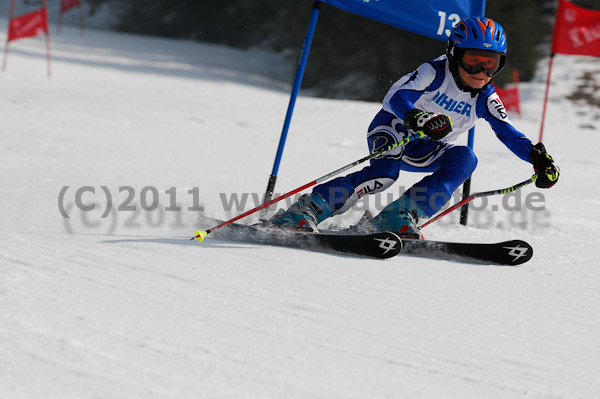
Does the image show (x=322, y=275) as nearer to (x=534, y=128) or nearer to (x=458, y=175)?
(x=458, y=175)

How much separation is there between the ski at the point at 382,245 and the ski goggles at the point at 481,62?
0.97 m

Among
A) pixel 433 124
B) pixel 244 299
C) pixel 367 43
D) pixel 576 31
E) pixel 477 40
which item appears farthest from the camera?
pixel 367 43

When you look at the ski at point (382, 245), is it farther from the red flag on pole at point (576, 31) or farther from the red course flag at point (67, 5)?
the red course flag at point (67, 5)

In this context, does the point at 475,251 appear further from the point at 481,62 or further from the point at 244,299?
the point at 244,299

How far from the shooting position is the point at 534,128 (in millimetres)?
11406

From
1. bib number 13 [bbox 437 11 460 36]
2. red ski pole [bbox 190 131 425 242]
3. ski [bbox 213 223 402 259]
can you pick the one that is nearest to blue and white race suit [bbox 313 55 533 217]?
red ski pole [bbox 190 131 425 242]

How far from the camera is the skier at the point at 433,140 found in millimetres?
3867

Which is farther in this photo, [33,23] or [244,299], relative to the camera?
[33,23]

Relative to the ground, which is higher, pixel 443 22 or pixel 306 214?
pixel 443 22

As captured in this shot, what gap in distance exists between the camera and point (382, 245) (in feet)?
11.6

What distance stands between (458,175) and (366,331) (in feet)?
5.76

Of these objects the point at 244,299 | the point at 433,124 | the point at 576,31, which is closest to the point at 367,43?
the point at 576,31

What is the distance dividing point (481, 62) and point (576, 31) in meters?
5.91

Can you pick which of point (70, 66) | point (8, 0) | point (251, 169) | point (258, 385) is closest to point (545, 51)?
point (70, 66)
